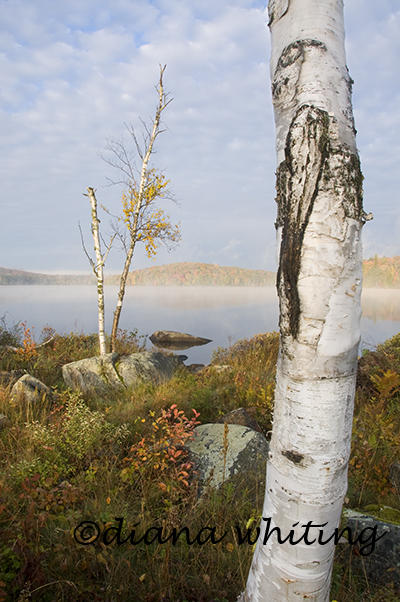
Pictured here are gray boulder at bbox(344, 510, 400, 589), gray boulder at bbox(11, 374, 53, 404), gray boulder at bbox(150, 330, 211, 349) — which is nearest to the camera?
gray boulder at bbox(344, 510, 400, 589)

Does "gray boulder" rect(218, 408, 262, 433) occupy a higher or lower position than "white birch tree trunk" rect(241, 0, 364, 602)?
lower

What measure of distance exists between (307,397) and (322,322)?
0.37 m

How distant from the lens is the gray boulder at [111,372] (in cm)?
824

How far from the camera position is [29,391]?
612 cm

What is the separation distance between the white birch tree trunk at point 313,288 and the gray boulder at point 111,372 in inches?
260

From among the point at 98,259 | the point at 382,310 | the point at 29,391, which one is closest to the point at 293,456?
the point at 29,391

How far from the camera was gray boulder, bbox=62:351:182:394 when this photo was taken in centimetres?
824

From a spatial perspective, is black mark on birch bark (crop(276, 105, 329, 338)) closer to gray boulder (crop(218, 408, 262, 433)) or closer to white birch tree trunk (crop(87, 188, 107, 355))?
gray boulder (crop(218, 408, 262, 433))

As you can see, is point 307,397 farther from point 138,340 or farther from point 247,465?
point 138,340

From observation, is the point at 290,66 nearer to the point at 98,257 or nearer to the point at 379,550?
the point at 379,550

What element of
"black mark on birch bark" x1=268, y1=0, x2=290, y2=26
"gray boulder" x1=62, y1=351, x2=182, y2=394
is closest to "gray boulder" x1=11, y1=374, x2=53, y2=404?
"gray boulder" x1=62, y1=351, x2=182, y2=394

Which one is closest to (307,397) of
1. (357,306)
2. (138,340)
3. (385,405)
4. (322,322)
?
(322,322)

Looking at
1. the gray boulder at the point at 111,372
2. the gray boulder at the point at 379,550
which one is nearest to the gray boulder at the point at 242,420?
the gray boulder at the point at 379,550

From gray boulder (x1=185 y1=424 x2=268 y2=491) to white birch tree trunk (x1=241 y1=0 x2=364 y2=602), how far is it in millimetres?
2329
